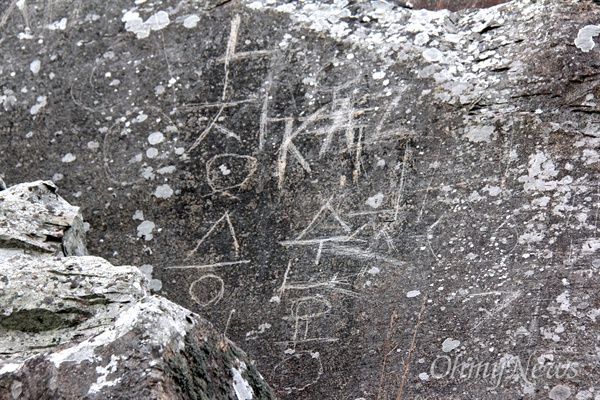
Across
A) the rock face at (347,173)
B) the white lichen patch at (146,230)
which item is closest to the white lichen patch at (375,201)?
the rock face at (347,173)

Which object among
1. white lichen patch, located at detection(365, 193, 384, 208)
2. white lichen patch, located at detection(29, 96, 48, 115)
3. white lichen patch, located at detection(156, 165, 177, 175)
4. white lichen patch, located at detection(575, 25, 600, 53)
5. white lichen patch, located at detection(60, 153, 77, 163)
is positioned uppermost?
white lichen patch, located at detection(575, 25, 600, 53)

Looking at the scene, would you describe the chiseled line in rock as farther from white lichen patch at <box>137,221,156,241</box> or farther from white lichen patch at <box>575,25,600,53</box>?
white lichen patch at <box>575,25,600,53</box>

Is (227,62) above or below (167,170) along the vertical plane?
above

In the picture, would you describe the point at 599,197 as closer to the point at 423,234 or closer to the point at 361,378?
the point at 423,234

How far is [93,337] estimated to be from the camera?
1.62m

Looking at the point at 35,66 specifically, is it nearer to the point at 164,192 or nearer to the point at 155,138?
the point at 155,138

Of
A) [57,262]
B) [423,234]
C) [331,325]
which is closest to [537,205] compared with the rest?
[423,234]

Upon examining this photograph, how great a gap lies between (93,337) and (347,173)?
1.39 metres

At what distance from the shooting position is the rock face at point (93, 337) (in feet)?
5.02

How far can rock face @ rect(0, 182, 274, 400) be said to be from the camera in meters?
1.53

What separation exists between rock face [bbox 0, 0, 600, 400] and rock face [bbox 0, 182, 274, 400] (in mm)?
700

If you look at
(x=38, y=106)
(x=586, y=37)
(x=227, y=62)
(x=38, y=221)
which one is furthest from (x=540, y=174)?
(x=38, y=106)

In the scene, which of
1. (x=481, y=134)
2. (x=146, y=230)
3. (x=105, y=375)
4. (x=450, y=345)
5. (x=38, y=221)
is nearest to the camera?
(x=105, y=375)

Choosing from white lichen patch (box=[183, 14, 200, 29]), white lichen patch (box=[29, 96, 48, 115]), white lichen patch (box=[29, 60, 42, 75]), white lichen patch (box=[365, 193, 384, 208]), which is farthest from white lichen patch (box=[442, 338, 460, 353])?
white lichen patch (box=[29, 60, 42, 75])
